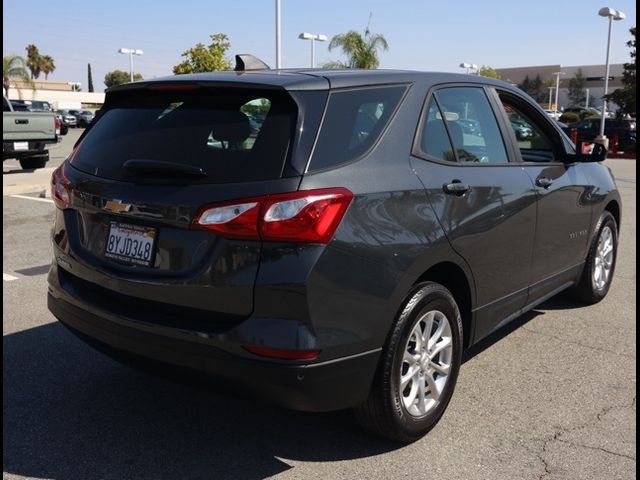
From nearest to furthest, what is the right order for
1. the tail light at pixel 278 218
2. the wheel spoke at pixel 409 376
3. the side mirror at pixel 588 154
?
the tail light at pixel 278 218
the wheel spoke at pixel 409 376
the side mirror at pixel 588 154

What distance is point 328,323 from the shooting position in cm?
269

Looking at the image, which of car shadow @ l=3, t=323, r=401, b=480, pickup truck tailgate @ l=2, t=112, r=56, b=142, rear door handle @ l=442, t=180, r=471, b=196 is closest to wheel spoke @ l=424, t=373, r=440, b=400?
car shadow @ l=3, t=323, r=401, b=480

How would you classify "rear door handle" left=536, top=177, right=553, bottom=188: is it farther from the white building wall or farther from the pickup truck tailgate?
the white building wall

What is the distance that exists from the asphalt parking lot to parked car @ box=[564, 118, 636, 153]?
86.1 ft

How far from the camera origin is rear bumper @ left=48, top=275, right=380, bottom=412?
8.73ft

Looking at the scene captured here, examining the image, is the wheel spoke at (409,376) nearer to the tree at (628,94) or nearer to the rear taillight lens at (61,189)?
the rear taillight lens at (61,189)

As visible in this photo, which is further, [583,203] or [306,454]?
[583,203]

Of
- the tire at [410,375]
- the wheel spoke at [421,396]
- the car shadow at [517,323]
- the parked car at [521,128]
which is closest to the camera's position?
the tire at [410,375]

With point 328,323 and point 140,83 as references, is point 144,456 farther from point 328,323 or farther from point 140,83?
point 140,83

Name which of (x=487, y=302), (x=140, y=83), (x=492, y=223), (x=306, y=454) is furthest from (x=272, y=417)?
(x=140, y=83)

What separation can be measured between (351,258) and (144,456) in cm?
136

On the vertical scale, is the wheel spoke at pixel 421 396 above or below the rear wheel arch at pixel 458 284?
below

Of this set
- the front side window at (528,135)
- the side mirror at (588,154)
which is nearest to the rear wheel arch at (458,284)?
the front side window at (528,135)

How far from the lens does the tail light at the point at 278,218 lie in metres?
2.63
